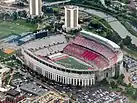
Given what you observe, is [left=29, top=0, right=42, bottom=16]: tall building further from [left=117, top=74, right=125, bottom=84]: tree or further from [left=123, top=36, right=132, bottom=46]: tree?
[left=117, top=74, right=125, bottom=84]: tree

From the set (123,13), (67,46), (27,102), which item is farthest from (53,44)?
(123,13)

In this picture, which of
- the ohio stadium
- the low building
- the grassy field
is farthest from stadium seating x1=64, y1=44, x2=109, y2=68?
the grassy field

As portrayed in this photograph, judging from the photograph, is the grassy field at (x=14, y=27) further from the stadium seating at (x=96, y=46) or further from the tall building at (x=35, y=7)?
the stadium seating at (x=96, y=46)

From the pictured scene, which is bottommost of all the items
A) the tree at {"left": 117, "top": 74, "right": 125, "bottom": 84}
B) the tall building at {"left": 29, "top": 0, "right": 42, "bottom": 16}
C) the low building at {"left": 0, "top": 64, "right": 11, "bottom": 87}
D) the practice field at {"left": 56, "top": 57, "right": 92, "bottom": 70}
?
the tree at {"left": 117, "top": 74, "right": 125, "bottom": 84}

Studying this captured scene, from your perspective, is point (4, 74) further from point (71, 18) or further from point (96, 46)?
point (71, 18)

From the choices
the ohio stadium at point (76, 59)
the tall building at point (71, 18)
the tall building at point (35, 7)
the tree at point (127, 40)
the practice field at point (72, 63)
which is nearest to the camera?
the ohio stadium at point (76, 59)

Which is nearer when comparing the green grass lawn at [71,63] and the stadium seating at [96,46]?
the green grass lawn at [71,63]

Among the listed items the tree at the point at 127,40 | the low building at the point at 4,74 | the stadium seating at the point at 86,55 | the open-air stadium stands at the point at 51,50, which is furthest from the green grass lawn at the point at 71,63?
the tree at the point at 127,40
